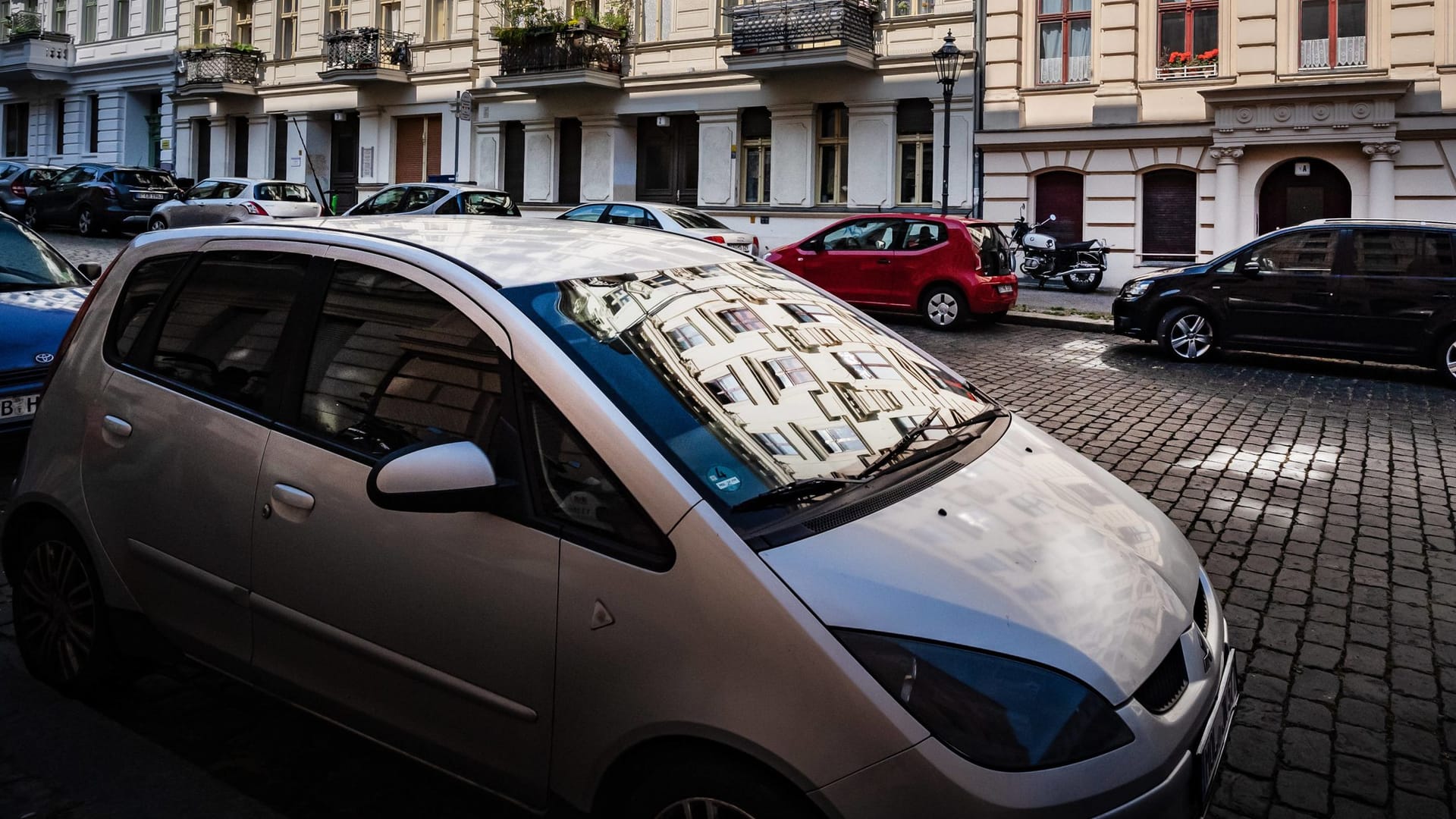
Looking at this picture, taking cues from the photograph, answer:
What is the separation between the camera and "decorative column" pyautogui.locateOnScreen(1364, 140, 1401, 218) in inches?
806

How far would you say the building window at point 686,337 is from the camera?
309 centimetres

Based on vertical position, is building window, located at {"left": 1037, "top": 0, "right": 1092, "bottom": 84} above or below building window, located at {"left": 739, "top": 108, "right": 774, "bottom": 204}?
above

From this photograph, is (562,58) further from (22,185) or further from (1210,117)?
(22,185)

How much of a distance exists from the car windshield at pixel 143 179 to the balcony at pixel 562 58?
334 inches

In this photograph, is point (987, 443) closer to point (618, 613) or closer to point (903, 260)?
point (618, 613)

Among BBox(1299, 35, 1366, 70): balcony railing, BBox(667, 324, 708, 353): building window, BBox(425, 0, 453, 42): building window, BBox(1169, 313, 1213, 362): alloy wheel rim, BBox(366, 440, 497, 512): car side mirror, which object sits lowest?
BBox(366, 440, 497, 512): car side mirror

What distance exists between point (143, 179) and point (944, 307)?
21.9 meters

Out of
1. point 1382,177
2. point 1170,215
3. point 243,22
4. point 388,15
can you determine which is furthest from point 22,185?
point 1382,177

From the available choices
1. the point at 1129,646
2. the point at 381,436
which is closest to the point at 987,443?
the point at 1129,646

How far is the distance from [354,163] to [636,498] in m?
35.0

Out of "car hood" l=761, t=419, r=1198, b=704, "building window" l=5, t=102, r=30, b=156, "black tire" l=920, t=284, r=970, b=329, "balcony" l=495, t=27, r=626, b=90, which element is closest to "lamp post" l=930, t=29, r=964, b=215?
"black tire" l=920, t=284, r=970, b=329

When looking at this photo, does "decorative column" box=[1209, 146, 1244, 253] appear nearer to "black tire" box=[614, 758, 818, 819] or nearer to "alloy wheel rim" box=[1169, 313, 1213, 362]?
"alloy wheel rim" box=[1169, 313, 1213, 362]

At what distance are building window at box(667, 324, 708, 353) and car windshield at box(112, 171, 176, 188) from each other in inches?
1159

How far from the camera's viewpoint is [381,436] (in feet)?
10.1
